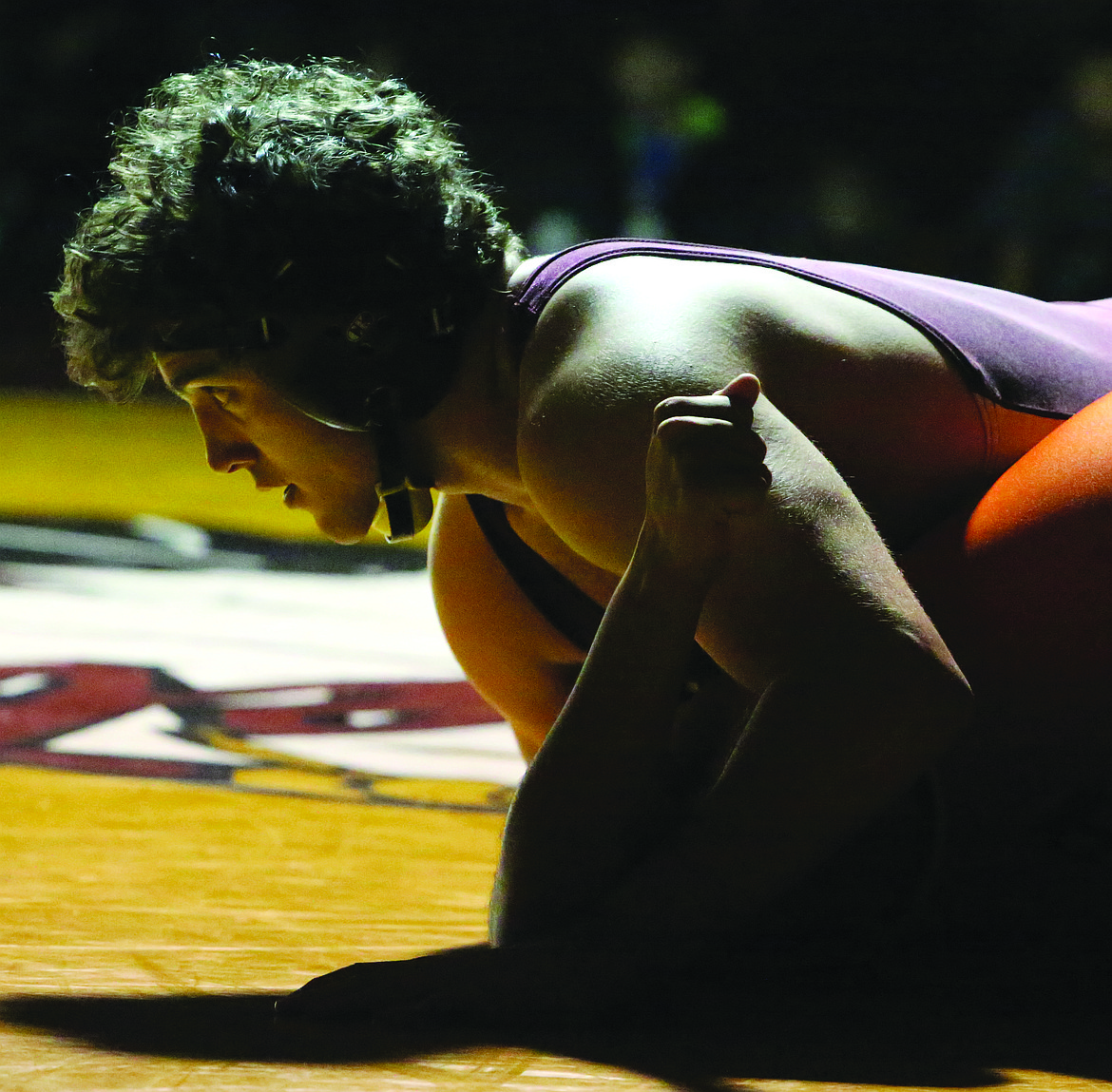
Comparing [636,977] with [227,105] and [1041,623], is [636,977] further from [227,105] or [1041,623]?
[227,105]

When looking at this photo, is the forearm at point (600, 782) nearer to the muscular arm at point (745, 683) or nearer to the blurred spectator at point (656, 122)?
the muscular arm at point (745, 683)

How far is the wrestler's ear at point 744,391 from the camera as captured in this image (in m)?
0.92

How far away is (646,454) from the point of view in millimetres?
975

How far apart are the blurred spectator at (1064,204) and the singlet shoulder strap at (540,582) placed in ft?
18.0

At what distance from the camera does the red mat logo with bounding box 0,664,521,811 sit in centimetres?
184

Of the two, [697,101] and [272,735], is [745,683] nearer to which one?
[272,735]

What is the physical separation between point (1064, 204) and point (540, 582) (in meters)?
5.69

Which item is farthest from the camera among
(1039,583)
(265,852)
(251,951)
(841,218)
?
(841,218)

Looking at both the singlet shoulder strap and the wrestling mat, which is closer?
the wrestling mat

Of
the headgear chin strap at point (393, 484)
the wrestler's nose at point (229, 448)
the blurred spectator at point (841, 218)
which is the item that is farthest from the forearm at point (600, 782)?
the blurred spectator at point (841, 218)

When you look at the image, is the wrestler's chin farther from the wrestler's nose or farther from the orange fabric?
the orange fabric

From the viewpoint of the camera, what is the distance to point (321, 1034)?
871mm

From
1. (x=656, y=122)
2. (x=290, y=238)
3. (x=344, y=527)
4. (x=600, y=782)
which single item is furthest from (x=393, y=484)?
(x=656, y=122)

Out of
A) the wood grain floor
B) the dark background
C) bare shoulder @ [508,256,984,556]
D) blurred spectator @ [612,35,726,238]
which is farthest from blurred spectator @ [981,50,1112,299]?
bare shoulder @ [508,256,984,556]
